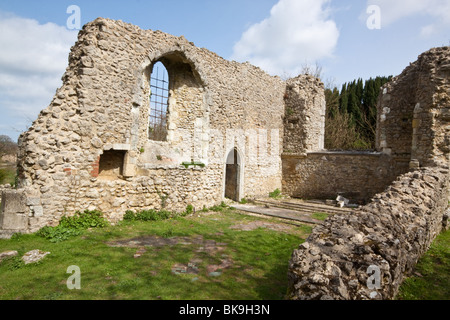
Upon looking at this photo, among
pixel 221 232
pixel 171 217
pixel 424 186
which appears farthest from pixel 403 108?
pixel 171 217

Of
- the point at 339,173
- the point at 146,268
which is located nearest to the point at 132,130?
the point at 146,268

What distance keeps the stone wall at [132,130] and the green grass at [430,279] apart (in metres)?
6.72

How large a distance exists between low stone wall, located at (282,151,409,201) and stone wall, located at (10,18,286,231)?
275 centimetres

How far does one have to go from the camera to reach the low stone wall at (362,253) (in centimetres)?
300

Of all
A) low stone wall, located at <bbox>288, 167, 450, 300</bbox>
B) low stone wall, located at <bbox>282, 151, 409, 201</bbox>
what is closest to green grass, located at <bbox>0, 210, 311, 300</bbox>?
low stone wall, located at <bbox>288, 167, 450, 300</bbox>

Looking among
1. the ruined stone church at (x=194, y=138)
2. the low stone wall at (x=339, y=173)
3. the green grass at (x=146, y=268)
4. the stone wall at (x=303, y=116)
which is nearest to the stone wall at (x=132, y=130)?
the ruined stone church at (x=194, y=138)

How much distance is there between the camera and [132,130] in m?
8.36

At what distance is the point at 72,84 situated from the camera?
7.29 m

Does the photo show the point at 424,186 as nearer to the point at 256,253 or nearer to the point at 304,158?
the point at 256,253

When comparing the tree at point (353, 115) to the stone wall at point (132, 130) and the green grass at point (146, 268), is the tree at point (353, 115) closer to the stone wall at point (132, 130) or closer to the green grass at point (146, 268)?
the stone wall at point (132, 130)

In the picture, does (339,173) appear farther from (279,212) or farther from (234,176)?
(234,176)

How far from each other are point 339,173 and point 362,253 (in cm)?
1061

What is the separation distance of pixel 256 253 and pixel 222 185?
5642 mm

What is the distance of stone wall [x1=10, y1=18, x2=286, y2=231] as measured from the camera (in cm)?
684
